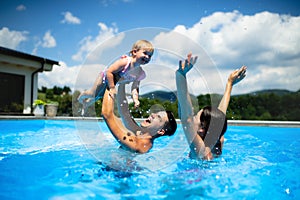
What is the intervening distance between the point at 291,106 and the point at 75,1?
14.3 metres

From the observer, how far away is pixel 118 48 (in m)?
3.20

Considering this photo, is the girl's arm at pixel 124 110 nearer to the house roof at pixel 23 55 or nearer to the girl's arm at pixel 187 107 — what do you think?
the girl's arm at pixel 187 107

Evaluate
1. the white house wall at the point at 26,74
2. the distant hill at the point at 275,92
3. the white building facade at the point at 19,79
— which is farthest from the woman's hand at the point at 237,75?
the white house wall at the point at 26,74

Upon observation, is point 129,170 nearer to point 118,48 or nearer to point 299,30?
point 118,48

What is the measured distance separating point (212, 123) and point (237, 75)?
0.63 metres

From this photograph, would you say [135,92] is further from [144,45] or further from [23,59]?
[23,59]

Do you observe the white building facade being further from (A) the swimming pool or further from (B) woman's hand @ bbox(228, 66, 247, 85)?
(B) woman's hand @ bbox(228, 66, 247, 85)

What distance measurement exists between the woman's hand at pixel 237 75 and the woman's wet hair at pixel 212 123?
1.35ft

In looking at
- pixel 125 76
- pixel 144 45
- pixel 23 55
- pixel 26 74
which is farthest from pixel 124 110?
pixel 26 74

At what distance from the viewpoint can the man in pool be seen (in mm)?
2475

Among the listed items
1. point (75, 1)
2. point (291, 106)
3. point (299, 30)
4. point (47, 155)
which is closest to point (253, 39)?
point (299, 30)

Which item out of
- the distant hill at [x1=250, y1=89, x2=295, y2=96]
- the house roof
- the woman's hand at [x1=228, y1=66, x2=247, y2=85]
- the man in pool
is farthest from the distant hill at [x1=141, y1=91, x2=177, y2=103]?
the house roof

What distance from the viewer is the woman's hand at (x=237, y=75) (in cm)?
263

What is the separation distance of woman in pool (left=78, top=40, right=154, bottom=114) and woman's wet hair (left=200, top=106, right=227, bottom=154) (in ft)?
3.51
